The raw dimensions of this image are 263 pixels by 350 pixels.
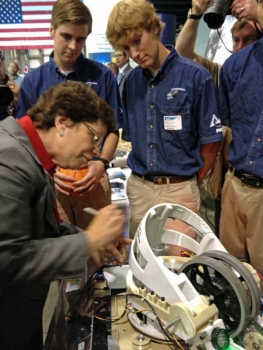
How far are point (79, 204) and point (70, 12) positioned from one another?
34.9 inches

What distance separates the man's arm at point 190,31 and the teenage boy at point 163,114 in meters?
0.36

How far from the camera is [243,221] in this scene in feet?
4.97

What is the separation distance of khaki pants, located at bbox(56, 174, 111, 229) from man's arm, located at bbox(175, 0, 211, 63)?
991 millimetres

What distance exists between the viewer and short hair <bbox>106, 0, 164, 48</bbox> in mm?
1414

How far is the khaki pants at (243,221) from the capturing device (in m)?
1.45

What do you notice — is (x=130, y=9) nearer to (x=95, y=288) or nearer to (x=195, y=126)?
(x=195, y=126)

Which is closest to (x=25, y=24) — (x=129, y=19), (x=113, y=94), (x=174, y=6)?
(x=113, y=94)

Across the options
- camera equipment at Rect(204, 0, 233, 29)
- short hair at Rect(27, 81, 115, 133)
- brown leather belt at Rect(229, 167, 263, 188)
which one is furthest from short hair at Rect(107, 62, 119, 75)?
short hair at Rect(27, 81, 115, 133)

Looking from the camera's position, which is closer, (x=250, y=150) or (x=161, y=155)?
(x=250, y=150)

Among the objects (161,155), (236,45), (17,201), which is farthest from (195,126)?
(17,201)

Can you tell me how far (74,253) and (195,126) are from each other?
36.8 inches

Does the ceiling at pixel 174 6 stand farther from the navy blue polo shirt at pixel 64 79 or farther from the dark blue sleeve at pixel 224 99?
the dark blue sleeve at pixel 224 99

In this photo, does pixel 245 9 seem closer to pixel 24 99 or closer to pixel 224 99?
pixel 224 99

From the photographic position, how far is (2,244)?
2.50 feet
